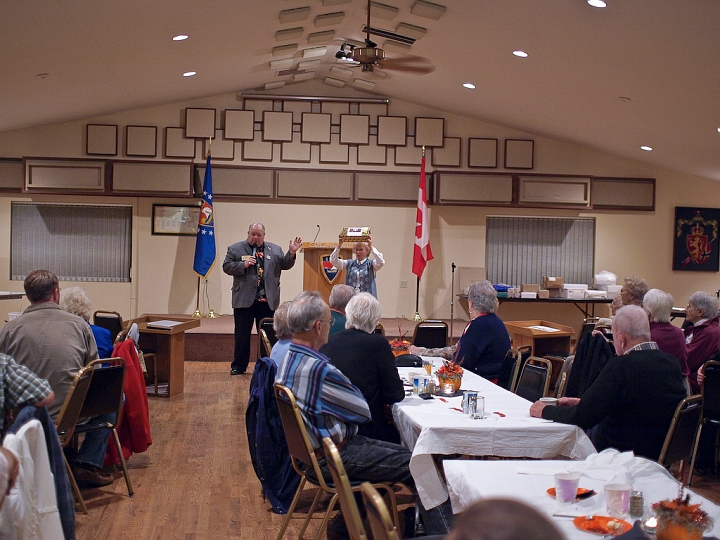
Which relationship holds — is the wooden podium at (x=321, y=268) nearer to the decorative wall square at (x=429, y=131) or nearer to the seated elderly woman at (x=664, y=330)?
the decorative wall square at (x=429, y=131)

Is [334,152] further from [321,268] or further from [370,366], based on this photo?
[370,366]

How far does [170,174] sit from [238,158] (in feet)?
3.22

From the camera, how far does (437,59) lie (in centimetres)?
852

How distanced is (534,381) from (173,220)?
7461mm

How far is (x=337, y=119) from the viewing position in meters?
10.8

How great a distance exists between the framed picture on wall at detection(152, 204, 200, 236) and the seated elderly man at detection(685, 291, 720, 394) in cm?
724

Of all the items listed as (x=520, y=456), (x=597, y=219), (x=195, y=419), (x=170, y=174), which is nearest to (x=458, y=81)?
(x=597, y=219)

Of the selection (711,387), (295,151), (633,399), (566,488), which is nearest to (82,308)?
(633,399)

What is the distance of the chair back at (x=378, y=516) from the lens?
1.85 metres

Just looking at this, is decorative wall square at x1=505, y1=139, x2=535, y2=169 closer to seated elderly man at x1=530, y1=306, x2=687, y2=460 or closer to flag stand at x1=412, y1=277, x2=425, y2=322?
flag stand at x1=412, y1=277, x2=425, y2=322

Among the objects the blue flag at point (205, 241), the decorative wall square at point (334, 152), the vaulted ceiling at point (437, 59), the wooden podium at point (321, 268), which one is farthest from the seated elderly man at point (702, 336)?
the blue flag at point (205, 241)

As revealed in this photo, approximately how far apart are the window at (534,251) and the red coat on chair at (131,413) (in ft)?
23.5

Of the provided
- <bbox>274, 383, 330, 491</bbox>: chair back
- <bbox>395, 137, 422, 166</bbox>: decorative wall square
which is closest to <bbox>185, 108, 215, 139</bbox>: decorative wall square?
<bbox>395, 137, 422, 166</bbox>: decorative wall square

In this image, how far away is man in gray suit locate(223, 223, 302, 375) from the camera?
315 inches
